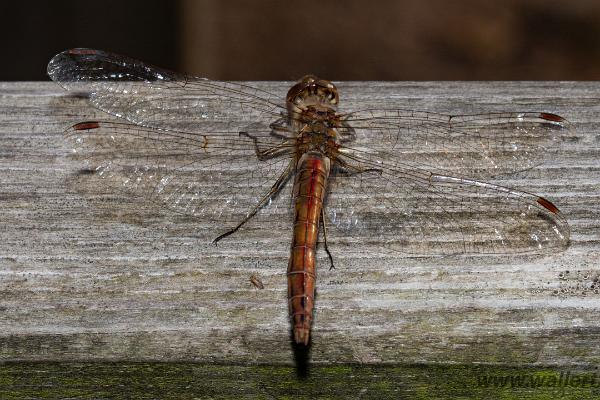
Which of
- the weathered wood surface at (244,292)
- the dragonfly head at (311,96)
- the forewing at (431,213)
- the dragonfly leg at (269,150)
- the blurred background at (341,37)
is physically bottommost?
the weathered wood surface at (244,292)

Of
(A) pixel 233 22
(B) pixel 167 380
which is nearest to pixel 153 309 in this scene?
(B) pixel 167 380

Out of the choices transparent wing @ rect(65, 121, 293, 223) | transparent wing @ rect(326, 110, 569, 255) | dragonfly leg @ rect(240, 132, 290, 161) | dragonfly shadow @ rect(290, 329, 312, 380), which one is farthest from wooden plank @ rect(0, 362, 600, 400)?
dragonfly leg @ rect(240, 132, 290, 161)

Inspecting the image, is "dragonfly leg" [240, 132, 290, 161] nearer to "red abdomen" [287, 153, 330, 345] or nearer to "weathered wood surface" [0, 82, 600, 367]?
"red abdomen" [287, 153, 330, 345]

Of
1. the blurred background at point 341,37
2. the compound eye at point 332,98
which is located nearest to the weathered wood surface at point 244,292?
the compound eye at point 332,98

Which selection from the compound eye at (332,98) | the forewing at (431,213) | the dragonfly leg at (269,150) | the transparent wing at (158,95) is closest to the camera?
the forewing at (431,213)

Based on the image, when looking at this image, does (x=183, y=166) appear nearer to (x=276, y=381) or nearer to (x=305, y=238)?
(x=305, y=238)

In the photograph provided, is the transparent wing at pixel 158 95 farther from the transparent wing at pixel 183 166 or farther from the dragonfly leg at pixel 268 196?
the dragonfly leg at pixel 268 196

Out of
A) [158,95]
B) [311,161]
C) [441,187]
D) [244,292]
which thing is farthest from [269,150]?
[244,292]
